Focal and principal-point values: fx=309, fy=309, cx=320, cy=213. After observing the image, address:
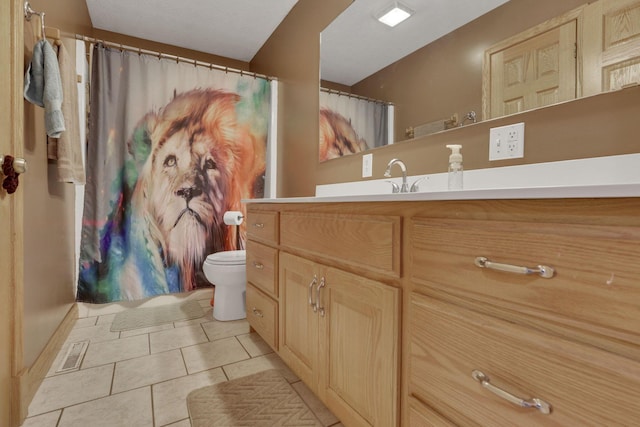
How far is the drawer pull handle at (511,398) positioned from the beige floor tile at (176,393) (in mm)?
1126

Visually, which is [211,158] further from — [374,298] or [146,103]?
[374,298]

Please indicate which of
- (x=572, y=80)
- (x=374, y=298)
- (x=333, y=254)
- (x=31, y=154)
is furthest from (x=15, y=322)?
(x=572, y=80)

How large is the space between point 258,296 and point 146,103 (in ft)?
5.73

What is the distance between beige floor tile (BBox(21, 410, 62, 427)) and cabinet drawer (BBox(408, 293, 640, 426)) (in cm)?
136

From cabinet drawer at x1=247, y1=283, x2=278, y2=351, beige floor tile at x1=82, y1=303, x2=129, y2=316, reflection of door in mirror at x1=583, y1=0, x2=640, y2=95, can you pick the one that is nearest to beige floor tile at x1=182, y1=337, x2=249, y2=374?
cabinet drawer at x1=247, y1=283, x2=278, y2=351

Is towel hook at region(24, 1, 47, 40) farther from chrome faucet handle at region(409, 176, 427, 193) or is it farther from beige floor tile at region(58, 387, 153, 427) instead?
chrome faucet handle at region(409, 176, 427, 193)

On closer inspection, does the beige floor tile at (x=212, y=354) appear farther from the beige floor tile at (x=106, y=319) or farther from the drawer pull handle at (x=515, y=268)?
the drawer pull handle at (x=515, y=268)

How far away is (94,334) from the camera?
6.42 ft

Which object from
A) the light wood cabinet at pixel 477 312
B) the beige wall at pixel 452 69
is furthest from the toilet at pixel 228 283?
the beige wall at pixel 452 69

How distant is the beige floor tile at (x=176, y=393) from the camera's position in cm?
122

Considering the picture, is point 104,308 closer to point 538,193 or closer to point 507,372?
point 507,372

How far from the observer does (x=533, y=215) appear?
54cm

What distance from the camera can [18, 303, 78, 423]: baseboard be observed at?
120 centimetres

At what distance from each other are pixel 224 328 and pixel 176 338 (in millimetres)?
292
